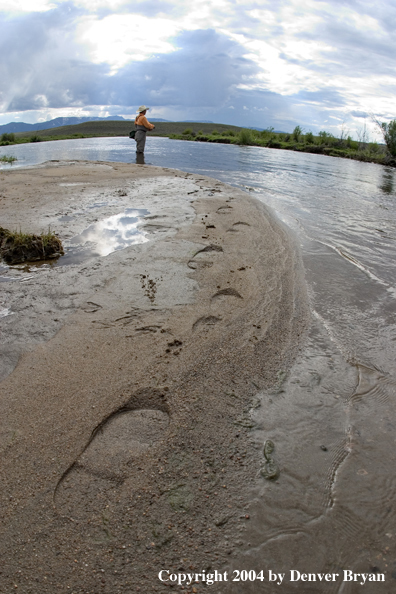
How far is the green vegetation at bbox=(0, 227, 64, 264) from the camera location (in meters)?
5.32

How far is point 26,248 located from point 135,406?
362 cm

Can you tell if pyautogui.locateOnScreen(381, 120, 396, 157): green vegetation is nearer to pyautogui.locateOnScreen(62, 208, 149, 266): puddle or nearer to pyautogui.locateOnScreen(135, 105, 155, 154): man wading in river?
pyautogui.locateOnScreen(135, 105, 155, 154): man wading in river

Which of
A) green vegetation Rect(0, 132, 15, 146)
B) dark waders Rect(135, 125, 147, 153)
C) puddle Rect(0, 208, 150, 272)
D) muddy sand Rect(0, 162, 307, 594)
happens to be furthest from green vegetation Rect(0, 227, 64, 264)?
green vegetation Rect(0, 132, 15, 146)

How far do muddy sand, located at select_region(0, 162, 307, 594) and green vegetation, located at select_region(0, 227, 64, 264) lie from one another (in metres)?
0.38

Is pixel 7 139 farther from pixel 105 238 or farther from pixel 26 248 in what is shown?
Answer: pixel 26 248

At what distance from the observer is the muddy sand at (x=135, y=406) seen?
1800 millimetres

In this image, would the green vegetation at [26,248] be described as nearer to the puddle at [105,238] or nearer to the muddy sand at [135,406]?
the puddle at [105,238]

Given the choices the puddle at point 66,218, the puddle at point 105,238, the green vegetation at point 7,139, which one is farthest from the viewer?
the green vegetation at point 7,139

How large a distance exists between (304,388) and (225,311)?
1311 millimetres

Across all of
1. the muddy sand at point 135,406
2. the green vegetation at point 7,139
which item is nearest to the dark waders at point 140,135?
the muddy sand at point 135,406

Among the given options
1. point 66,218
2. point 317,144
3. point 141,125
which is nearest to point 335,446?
point 66,218

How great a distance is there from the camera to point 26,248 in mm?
5379

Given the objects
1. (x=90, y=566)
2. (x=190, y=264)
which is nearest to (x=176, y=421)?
(x=90, y=566)

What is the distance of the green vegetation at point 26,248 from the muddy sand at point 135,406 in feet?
1.25
